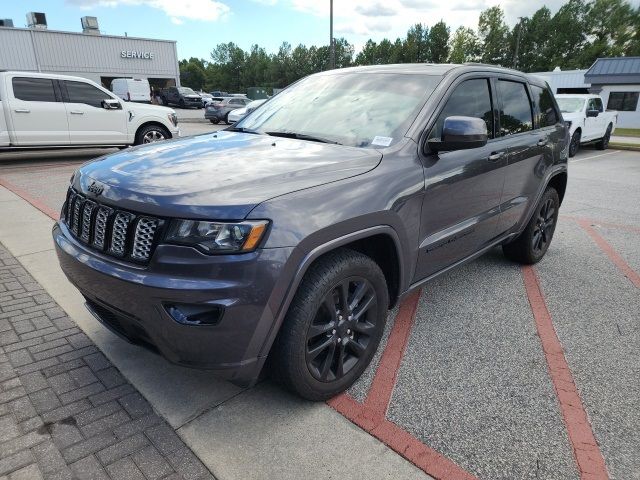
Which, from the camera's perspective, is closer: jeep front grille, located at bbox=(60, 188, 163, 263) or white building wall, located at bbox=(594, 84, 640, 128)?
jeep front grille, located at bbox=(60, 188, 163, 263)

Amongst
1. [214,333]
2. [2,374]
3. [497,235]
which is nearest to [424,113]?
[497,235]

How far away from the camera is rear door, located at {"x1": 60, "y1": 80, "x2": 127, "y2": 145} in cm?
992

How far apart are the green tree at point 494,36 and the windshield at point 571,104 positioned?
65.7m

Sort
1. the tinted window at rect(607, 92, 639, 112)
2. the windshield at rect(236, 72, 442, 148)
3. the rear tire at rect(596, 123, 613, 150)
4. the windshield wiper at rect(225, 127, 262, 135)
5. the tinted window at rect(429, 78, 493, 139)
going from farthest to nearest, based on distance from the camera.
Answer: the tinted window at rect(607, 92, 639, 112) < the rear tire at rect(596, 123, 613, 150) < the windshield wiper at rect(225, 127, 262, 135) < the tinted window at rect(429, 78, 493, 139) < the windshield at rect(236, 72, 442, 148)

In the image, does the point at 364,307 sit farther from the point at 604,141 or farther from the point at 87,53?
the point at 87,53

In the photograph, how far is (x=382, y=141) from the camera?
9.06 feet

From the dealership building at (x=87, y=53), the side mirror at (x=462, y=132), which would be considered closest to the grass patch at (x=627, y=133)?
the side mirror at (x=462, y=132)

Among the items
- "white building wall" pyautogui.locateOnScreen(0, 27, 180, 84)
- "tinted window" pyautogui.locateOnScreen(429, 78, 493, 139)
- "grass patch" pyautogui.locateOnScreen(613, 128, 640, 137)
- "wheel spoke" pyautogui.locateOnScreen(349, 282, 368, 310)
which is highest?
"white building wall" pyautogui.locateOnScreen(0, 27, 180, 84)

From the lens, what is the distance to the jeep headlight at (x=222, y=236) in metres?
1.97

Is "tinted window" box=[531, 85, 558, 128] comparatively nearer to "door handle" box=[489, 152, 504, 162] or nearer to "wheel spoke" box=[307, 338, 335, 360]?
"door handle" box=[489, 152, 504, 162]

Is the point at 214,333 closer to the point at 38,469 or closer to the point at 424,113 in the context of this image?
the point at 38,469

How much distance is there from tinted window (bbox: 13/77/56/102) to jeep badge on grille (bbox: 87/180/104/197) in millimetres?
8968

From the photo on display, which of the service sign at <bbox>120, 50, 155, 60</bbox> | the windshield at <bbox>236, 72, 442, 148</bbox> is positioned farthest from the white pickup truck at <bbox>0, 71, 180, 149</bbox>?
the service sign at <bbox>120, 50, 155, 60</bbox>

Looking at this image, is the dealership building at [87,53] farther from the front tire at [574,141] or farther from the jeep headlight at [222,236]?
the jeep headlight at [222,236]
